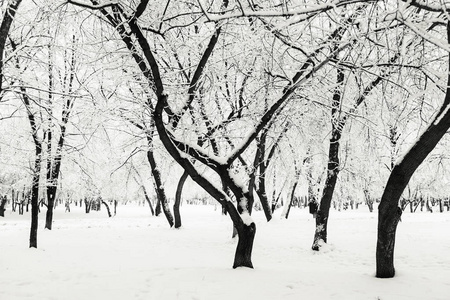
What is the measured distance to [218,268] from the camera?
6379 millimetres

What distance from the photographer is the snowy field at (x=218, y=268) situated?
4.82 m

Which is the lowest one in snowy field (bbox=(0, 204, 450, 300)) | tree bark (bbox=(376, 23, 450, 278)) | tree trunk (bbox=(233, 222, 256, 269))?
snowy field (bbox=(0, 204, 450, 300))

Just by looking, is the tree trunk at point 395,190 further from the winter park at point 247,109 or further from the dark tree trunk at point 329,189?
the dark tree trunk at point 329,189

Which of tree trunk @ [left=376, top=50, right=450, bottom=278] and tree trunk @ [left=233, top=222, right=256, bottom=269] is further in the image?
tree trunk @ [left=233, top=222, right=256, bottom=269]

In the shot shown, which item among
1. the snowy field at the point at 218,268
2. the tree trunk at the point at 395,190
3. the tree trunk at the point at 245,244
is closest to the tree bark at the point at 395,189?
the tree trunk at the point at 395,190

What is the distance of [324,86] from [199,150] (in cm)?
320

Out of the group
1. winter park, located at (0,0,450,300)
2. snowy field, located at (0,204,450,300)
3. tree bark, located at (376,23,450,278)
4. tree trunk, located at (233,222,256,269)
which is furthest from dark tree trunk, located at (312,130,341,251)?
tree bark, located at (376,23,450,278)

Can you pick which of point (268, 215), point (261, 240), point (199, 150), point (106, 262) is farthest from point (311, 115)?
point (268, 215)

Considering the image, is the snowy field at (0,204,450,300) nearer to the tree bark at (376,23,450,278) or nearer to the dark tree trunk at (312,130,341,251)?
the tree bark at (376,23,450,278)

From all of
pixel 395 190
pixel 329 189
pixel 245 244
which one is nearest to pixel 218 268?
pixel 245 244

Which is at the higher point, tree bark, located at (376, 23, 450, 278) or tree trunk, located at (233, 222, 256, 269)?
tree bark, located at (376, 23, 450, 278)

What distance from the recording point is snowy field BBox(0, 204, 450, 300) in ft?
15.8

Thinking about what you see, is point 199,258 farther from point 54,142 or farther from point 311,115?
point 54,142

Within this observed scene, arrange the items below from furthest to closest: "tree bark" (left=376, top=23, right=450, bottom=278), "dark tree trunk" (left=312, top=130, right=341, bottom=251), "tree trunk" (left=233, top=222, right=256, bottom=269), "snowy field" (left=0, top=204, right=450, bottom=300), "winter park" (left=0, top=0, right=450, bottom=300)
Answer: "dark tree trunk" (left=312, top=130, right=341, bottom=251)
"tree trunk" (left=233, top=222, right=256, bottom=269)
"snowy field" (left=0, top=204, right=450, bottom=300)
"tree bark" (left=376, top=23, right=450, bottom=278)
"winter park" (left=0, top=0, right=450, bottom=300)
